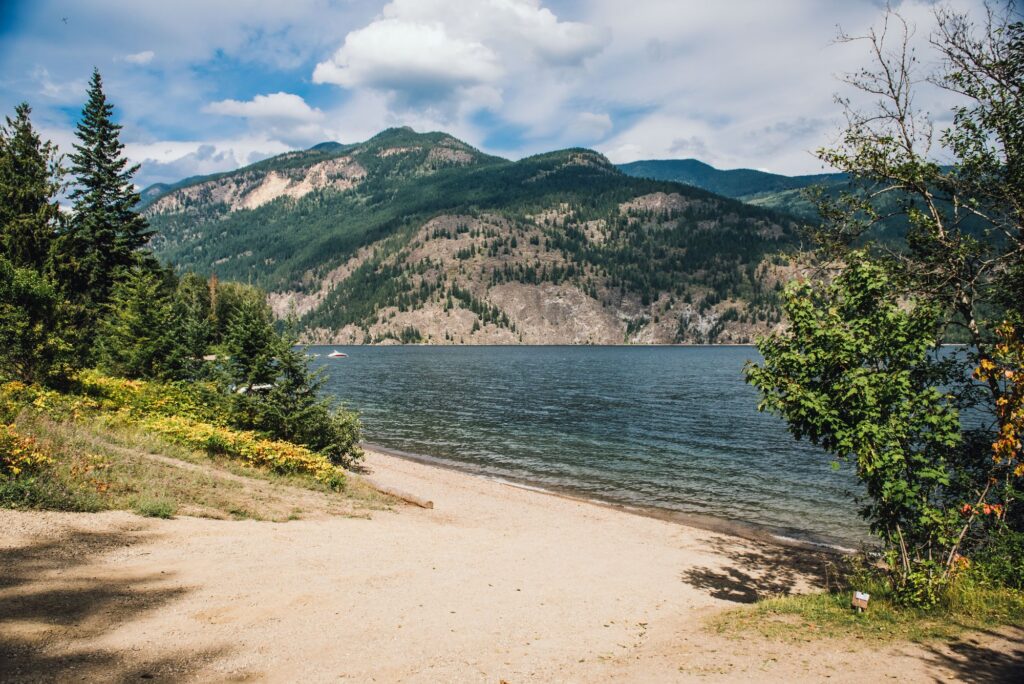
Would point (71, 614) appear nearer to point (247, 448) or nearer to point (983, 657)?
point (247, 448)

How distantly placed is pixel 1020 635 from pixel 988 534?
3036 mm

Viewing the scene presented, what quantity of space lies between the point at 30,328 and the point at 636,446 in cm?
3550

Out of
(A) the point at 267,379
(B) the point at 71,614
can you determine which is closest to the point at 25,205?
(A) the point at 267,379

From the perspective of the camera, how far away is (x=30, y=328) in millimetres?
18984

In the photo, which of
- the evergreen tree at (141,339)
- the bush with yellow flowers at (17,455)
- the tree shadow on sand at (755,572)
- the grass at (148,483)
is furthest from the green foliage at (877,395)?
the evergreen tree at (141,339)

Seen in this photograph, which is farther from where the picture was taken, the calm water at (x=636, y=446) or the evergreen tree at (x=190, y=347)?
the calm water at (x=636, y=446)

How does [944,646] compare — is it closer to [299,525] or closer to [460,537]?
[460,537]

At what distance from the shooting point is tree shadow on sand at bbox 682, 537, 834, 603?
14.7 m

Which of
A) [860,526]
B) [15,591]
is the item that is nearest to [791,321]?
[15,591]

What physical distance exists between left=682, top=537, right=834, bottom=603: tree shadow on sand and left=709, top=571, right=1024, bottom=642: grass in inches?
141

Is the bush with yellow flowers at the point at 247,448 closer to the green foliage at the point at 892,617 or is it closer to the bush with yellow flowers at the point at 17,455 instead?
the bush with yellow flowers at the point at 17,455

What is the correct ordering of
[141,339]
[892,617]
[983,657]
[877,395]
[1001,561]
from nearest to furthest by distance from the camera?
[983,657]
[892,617]
[877,395]
[1001,561]
[141,339]

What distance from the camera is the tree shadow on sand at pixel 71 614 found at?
623 centimetres

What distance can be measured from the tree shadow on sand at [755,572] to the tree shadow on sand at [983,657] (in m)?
5.29
